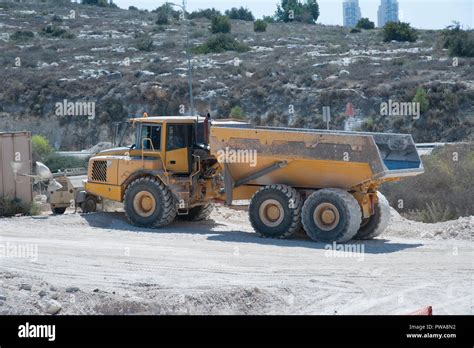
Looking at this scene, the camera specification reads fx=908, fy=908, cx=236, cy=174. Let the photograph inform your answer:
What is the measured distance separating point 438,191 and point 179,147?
7099mm

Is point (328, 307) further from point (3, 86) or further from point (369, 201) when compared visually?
point (3, 86)

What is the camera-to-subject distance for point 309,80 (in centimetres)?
4925

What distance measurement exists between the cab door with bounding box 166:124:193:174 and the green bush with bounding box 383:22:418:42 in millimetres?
46930

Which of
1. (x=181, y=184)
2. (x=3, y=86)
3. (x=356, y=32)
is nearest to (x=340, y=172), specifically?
(x=181, y=184)

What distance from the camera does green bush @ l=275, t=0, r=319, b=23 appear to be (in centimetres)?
8494

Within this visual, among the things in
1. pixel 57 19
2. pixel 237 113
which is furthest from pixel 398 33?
pixel 57 19

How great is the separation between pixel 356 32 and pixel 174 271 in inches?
2425

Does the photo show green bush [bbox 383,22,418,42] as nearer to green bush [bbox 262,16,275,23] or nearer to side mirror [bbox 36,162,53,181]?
green bush [bbox 262,16,275,23]

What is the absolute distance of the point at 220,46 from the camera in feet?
205

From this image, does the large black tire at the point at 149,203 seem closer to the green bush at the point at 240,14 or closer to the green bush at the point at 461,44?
the green bush at the point at 461,44
